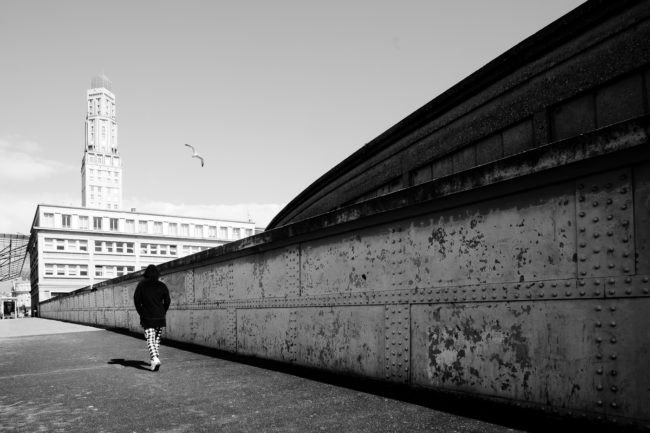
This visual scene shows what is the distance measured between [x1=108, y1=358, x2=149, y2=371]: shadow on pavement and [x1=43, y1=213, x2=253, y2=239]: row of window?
7021 cm

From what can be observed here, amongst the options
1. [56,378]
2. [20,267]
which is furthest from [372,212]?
[20,267]

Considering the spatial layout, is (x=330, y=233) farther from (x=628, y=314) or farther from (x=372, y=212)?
(x=628, y=314)

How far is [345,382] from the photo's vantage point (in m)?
5.93

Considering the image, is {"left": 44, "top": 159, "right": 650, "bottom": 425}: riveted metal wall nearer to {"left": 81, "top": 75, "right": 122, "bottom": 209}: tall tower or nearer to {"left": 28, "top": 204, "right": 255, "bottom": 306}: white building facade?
{"left": 28, "top": 204, "right": 255, "bottom": 306}: white building facade

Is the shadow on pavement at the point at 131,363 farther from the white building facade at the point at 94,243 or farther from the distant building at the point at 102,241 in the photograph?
the distant building at the point at 102,241

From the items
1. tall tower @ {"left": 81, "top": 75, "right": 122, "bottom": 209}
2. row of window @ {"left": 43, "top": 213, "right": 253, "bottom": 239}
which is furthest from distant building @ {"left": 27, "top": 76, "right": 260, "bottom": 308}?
tall tower @ {"left": 81, "top": 75, "right": 122, "bottom": 209}

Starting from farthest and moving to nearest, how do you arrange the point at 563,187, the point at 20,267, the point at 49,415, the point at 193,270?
the point at 20,267, the point at 193,270, the point at 49,415, the point at 563,187

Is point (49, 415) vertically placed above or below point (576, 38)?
below

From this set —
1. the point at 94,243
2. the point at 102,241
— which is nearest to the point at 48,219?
the point at 94,243

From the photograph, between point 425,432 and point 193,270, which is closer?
point 425,432

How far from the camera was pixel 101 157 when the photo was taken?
12300cm

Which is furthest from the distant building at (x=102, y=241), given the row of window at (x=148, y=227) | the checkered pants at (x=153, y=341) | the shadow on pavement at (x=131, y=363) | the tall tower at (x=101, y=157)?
the checkered pants at (x=153, y=341)

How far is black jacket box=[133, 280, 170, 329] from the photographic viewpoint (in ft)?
→ 26.7

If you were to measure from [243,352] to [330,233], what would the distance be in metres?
3.38
